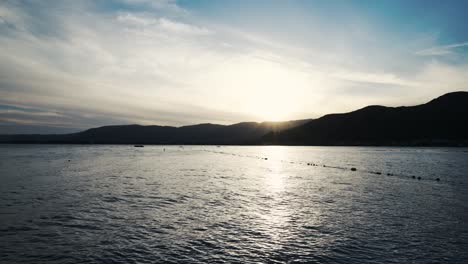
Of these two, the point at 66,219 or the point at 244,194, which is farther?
the point at 244,194

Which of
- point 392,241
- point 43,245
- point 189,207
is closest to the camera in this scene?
point 43,245

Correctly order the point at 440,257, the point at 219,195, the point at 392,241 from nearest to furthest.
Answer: the point at 440,257
the point at 392,241
the point at 219,195

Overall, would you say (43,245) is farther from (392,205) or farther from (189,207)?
(392,205)

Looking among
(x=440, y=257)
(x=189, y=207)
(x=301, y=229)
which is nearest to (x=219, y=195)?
(x=189, y=207)

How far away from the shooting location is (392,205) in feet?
102

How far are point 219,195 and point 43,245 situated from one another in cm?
2087

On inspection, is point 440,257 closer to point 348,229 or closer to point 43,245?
point 348,229

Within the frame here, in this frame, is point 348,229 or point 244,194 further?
point 244,194

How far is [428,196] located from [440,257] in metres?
23.7

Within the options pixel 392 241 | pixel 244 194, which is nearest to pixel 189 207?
pixel 244 194

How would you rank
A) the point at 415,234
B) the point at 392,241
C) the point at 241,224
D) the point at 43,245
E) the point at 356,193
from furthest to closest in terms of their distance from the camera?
the point at 356,193 → the point at 241,224 → the point at 415,234 → the point at 392,241 → the point at 43,245

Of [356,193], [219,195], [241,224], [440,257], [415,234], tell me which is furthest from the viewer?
[356,193]

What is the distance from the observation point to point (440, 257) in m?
16.7

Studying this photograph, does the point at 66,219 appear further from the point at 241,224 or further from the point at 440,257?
the point at 440,257
